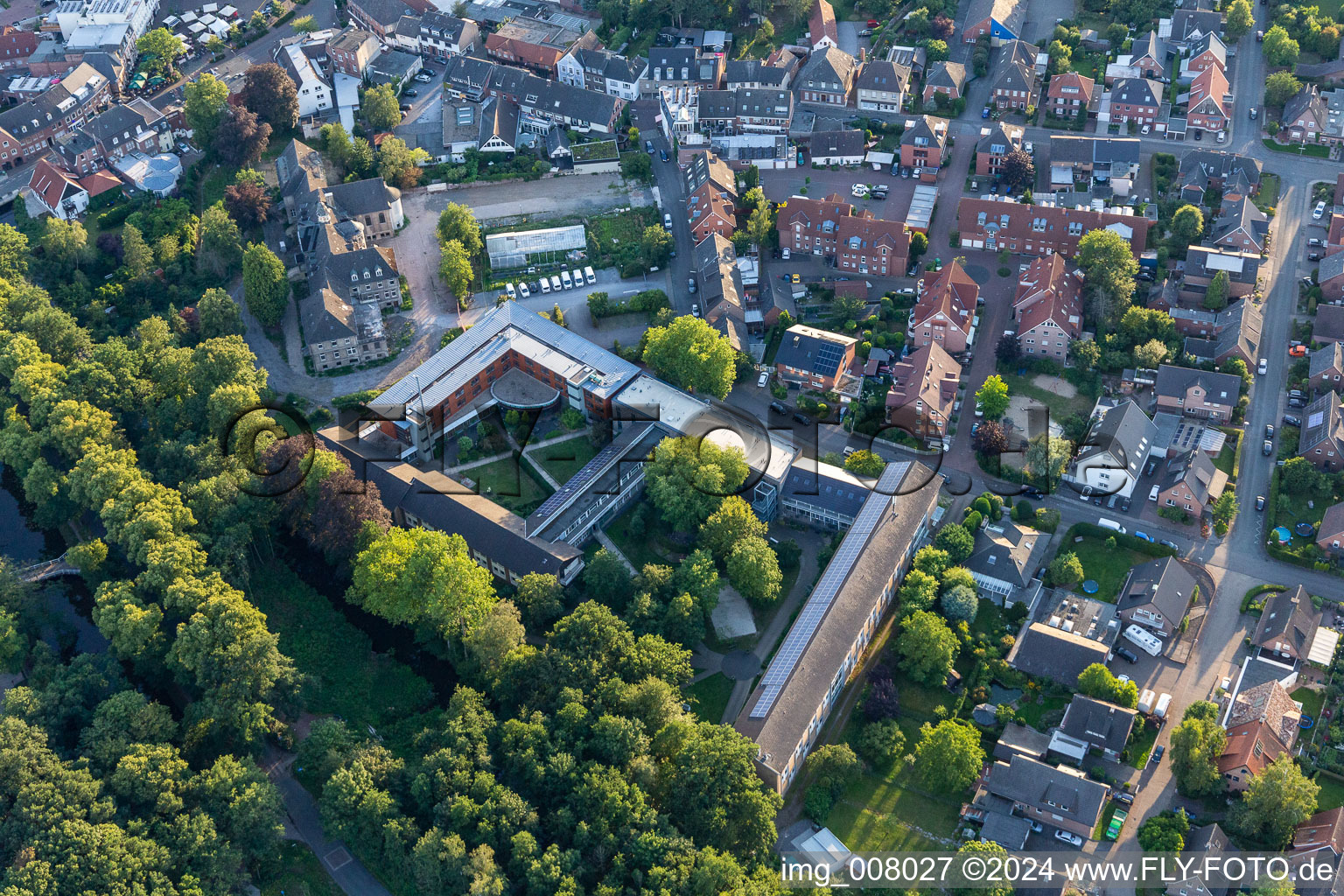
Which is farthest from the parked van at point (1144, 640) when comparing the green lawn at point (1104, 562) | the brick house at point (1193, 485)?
the brick house at point (1193, 485)

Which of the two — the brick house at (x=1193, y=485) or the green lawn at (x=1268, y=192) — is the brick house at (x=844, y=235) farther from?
the green lawn at (x=1268, y=192)

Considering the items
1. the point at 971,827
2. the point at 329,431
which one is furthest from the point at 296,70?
the point at 971,827

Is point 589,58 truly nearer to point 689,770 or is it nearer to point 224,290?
point 224,290

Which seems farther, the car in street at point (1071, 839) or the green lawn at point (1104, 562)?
the green lawn at point (1104, 562)

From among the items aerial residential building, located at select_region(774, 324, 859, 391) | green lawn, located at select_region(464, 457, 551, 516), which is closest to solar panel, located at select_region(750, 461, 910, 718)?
aerial residential building, located at select_region(774, 324, 859, 391)

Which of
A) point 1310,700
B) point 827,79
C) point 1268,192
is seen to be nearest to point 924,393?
point 1310,700

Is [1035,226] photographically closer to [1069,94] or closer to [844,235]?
[844,235]
